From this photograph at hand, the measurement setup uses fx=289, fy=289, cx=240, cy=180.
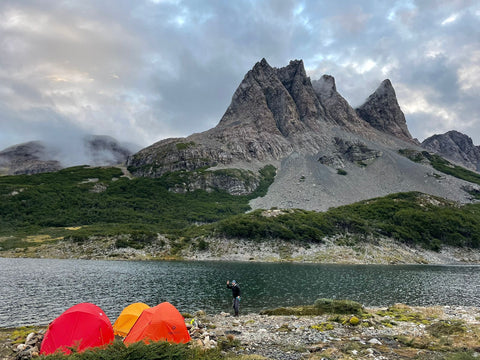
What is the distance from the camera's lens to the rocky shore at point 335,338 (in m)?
15.0

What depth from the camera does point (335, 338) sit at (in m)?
18.3

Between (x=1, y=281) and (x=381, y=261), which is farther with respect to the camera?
(x=381, y=261)

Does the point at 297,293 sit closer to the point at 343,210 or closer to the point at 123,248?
the point at 123,248

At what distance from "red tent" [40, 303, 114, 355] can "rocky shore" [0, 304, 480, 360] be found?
1.35 metres

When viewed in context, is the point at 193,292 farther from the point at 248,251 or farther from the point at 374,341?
the point at 248,251

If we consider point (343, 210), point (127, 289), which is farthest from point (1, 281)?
point (343, 210)

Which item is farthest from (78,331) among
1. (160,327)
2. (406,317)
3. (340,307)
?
(406,317)

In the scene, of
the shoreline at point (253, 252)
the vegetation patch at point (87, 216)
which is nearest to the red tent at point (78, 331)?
the shoreline at point (253, 252)

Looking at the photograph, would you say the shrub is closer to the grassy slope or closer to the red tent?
the red tent

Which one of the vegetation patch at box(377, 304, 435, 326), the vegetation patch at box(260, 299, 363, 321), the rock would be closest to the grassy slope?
the vegetation patch at box(260, 299, 363, 321)

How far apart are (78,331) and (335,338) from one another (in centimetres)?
1504

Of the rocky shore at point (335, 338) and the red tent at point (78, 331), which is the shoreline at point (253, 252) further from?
the red tent at point (78, 331)

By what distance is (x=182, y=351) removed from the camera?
12.5 m

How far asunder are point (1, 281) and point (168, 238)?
74.4 meters
